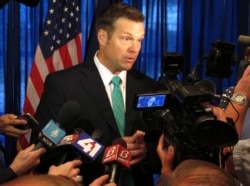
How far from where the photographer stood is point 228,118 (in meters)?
1.48

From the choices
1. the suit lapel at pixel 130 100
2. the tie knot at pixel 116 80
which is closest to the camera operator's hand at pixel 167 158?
the suit lapel at pixel 130 100

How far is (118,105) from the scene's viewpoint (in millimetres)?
2186

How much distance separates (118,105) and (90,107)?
13 centimetres

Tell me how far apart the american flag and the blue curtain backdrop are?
147 millimetres

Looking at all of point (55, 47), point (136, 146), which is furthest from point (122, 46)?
point (55, 47)

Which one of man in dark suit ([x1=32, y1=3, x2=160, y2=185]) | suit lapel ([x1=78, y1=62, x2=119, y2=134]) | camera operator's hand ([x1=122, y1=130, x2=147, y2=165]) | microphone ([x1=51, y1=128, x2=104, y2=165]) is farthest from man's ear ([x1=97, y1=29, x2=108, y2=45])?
microphone ([x1=51, y1=128, x2=104, y2=165])

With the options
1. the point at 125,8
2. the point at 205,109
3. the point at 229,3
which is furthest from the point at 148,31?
the point at 205,109

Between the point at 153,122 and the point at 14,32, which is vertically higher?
the point at 14,32

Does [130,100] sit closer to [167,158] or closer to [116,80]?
[116,80]

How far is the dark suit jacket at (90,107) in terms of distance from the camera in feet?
6.84

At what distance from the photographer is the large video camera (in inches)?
55.2

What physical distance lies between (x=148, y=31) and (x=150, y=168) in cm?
175

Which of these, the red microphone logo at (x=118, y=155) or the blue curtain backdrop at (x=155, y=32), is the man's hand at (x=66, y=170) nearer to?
the red microphone logo at (x=118, y=155)

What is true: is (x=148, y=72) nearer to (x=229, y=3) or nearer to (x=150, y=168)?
(x=229, y=3)
